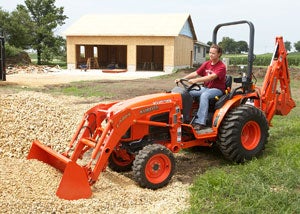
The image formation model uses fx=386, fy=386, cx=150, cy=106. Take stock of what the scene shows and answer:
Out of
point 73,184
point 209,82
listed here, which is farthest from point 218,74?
point 73,184

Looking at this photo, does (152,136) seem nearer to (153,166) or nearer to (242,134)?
(153,166)

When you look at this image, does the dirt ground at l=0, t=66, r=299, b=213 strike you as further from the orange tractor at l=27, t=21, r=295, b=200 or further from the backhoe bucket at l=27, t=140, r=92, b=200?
the orange tractor at l=27, t=21, r=295, b=200

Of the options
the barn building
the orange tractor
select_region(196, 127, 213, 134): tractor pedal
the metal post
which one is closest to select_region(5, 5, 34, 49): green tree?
the barn building

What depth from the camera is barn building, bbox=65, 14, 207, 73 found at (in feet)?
97.9

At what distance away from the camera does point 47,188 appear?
4551mm

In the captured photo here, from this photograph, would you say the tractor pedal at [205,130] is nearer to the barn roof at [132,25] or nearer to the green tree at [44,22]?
the barn roof at [132,25]

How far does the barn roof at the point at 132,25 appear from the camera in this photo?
1184 inches

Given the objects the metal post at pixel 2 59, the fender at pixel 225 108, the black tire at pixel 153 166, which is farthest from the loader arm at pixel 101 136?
the metal post at pixel 2 59

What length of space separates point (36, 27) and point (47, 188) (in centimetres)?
3543

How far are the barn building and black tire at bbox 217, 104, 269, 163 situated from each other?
77.3 feet

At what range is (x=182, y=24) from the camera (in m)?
31.2

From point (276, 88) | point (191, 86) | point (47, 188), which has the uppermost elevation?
point (191, 86)

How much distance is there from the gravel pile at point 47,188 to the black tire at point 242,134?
39.8 inches

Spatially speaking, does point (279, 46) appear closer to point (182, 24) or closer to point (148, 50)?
point (182, 24)
